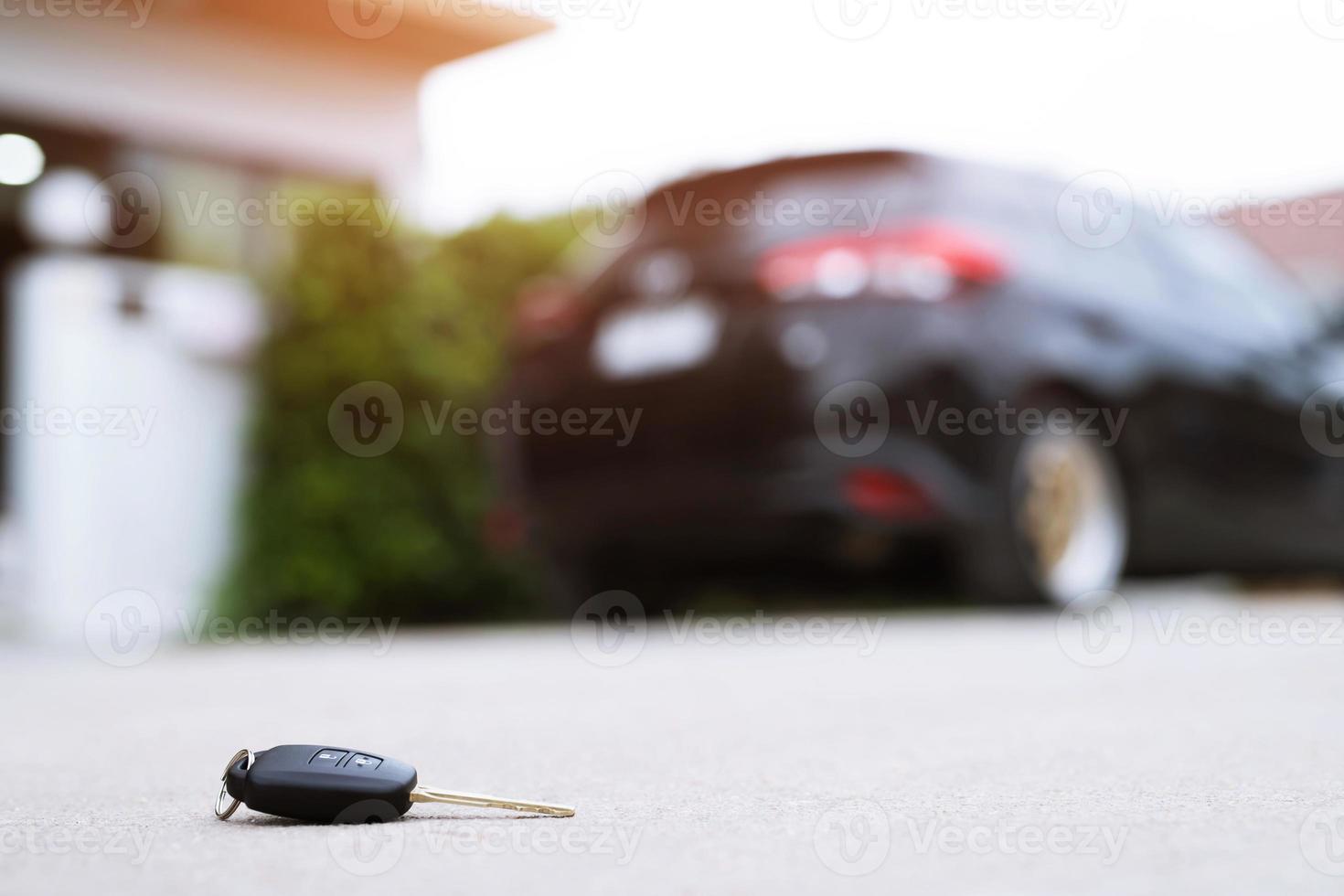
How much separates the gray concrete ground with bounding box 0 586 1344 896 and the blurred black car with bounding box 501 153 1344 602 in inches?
22.0

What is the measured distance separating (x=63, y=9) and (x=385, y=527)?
127 inches

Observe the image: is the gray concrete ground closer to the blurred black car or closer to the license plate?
the blurred black car

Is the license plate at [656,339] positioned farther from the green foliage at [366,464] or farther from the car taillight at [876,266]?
the green foliage at [366,464]

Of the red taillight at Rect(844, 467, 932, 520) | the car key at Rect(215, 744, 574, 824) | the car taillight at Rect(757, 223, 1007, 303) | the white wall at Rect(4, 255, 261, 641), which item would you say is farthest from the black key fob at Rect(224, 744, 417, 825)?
the white wall at Rect(4, 255, 261, 641)

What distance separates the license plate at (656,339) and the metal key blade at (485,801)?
3357 millimetres

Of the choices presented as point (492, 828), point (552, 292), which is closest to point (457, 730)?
point (492, 828)

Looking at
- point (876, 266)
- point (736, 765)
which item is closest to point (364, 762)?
point (736, 765)

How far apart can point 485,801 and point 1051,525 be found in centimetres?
396

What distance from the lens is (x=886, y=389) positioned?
499 cm

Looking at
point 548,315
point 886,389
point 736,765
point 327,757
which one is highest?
point 548,315

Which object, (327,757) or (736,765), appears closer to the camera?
(327,757)

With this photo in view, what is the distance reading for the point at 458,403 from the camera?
741cm

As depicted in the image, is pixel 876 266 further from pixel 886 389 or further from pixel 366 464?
pixel 366 464

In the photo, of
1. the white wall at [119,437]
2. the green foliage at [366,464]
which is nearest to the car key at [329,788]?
the white wall at [119,437]
